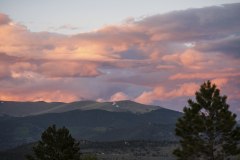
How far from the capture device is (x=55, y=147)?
287 feet

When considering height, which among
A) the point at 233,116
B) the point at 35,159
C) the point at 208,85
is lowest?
the point at 35,159

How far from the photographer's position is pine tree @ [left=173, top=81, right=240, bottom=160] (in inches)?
2489

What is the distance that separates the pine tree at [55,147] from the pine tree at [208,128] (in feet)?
95.0

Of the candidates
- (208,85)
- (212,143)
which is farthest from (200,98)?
(212,143)

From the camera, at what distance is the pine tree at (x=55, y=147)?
284 ft

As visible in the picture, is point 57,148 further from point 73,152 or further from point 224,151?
point 224,151

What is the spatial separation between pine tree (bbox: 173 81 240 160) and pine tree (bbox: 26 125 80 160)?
29.0 meters

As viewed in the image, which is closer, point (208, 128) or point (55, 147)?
point (208, 128)

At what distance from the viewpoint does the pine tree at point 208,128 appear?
63219 mm

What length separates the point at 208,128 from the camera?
6372cm

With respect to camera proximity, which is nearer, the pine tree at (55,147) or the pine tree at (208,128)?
the pine tree at (208,128)

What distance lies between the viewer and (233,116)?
209ft

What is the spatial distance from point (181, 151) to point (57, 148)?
31.8 metres

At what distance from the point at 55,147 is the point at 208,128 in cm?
3644
